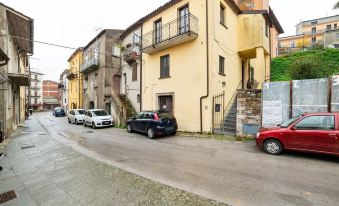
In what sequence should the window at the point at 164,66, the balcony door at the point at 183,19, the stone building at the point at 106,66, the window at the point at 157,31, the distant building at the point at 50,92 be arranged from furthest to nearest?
the distant building at the point at 50,92 → the stone building at the point at 106,66 → the window at the point at 157,31 → the window at the point at 164,66 → the balcony door at the point at 183,19

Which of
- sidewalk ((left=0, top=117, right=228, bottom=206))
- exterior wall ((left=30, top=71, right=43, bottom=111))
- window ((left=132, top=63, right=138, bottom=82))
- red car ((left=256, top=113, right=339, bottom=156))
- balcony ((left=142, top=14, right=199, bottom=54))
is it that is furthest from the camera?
exterior wall ((left=30, top=71, right=43, bottom=111))

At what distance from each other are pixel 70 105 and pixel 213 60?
3055 centimetres

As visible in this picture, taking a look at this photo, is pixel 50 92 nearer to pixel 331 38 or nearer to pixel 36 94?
pixel 36 94

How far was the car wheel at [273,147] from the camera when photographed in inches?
264

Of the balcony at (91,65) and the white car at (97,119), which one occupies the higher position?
the balcony at (91,65)

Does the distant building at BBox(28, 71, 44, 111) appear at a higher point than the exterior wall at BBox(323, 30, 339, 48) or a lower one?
lower

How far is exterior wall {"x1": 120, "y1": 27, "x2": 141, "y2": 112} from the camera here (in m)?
17.0

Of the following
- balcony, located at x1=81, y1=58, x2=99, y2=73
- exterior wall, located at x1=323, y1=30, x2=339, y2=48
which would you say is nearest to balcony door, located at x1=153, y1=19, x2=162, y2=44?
balcony, located at x1=81, y1=58, x2=99, y2=73

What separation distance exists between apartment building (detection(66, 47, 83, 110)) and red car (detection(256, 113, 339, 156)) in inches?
1075

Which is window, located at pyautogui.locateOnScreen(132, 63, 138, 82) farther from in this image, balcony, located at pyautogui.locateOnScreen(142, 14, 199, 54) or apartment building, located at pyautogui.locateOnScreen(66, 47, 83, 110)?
apartment building, located at pyautogui.locateOnScreen(66, 47, 83, 110)

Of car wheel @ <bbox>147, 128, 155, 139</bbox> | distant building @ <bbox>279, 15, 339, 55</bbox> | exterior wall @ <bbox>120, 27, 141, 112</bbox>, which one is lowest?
car wheel @ <bbox>147, 128, 155, 139</bbox>

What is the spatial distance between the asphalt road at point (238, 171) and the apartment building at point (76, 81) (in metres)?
23.3

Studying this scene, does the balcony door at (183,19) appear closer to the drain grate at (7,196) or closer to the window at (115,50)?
the window at (115,50)

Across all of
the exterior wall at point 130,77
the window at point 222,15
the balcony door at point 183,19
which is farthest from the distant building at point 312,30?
the balcony door at point 183,19
